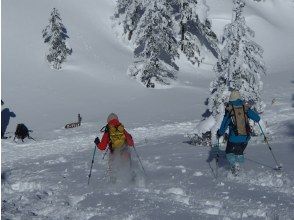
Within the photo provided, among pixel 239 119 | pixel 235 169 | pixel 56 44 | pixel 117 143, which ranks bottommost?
pixel 235 169

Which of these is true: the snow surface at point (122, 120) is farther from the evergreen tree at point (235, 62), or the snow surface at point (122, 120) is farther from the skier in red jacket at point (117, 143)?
the evergreen tree at point (235, 62)

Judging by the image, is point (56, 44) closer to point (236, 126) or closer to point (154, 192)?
point (236, 126)

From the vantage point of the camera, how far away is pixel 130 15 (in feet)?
149

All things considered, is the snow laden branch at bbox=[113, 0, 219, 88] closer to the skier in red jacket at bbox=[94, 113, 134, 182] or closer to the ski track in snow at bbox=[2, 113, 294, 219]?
the ski track in snow at bbox=[2, 113, 294, 219]

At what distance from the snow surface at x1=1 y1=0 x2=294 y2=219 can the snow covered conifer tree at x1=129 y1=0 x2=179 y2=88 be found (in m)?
1.04

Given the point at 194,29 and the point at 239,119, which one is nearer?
the point at 239,119

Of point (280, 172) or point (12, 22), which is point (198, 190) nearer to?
point (280, 172)

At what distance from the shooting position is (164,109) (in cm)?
3281

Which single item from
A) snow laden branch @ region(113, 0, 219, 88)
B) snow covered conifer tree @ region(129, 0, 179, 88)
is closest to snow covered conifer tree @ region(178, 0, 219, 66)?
snow laden branch @ region(113, 0, 219, 88)

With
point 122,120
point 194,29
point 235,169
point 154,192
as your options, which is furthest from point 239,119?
point 194,29

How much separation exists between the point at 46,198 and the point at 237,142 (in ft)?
13.4

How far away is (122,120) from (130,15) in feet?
58.9

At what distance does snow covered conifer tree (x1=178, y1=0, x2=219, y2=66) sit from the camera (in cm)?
4512

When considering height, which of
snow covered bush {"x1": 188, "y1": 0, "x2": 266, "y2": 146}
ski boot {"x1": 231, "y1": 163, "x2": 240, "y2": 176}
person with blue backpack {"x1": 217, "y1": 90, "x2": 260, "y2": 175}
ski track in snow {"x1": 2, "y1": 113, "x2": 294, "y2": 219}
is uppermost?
snow covered bush {"x1": 188, "y1": 0, "x2": 266, "y2": 146}
